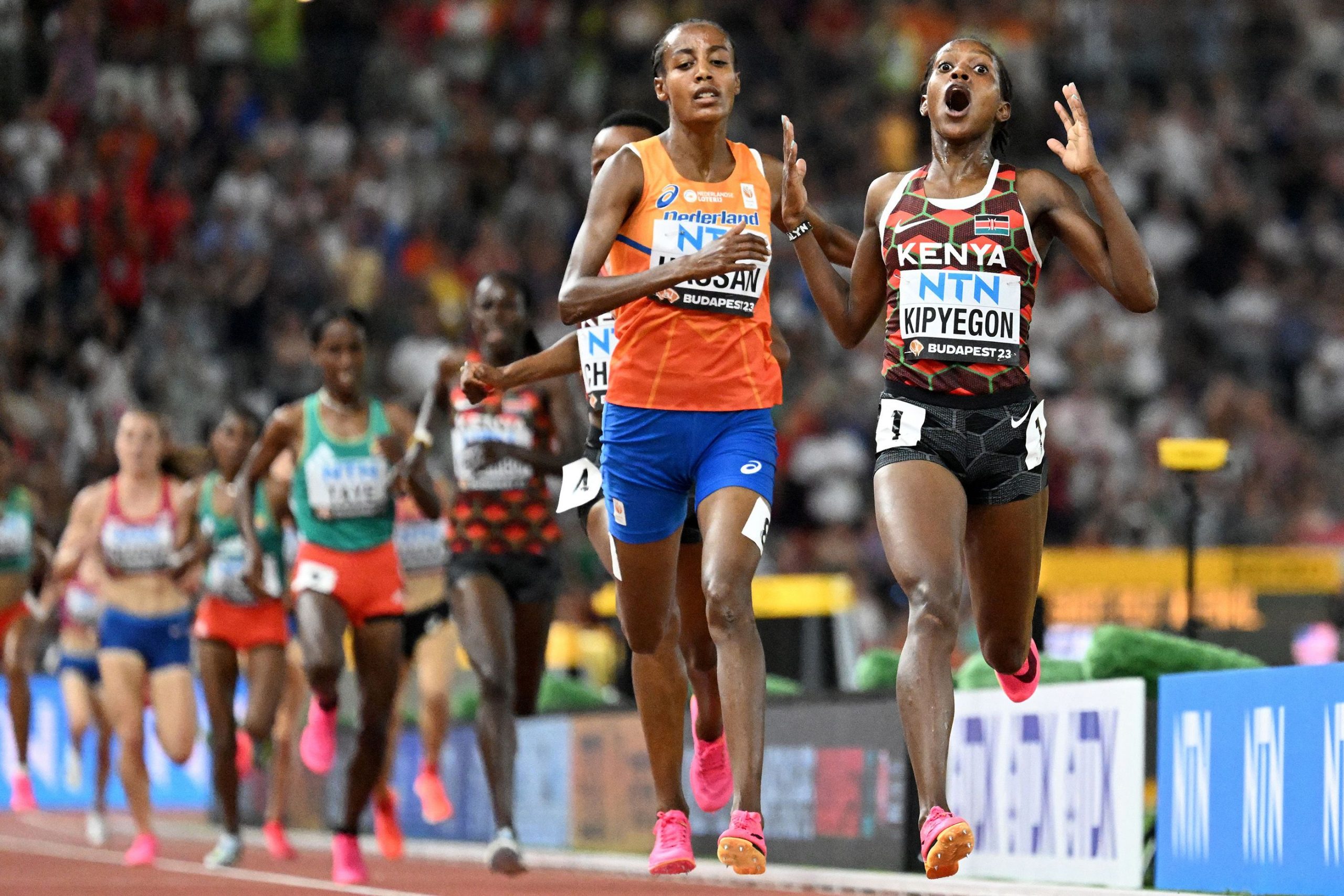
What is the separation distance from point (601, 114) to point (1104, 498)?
6.99m

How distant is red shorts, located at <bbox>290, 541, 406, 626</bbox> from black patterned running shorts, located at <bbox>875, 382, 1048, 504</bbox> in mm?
4126

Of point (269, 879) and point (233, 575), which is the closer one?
point (269, 879)

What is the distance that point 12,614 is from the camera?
1468 cm

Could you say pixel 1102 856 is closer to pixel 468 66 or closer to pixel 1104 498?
pixel 1104 498

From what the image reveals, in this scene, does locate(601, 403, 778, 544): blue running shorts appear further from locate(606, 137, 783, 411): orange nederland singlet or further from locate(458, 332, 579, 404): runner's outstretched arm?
locate(458, 332, 579, 404): runner's outstretched arm

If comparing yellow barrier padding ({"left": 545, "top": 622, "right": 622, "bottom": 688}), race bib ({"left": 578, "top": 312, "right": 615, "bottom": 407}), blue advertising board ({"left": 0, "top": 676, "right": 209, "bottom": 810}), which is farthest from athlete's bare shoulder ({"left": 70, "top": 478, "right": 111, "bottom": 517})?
blue advertising board ({"left": 0, "top": 676, "right": 209, "bottom": 810})

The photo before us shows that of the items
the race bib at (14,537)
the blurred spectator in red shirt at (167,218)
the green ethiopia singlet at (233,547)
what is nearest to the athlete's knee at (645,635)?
the green ethiopia singlet at (233,547)

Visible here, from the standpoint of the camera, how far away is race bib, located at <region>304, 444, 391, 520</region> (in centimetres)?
1022

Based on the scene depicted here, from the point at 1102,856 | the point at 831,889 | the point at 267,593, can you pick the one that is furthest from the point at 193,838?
the point at 1102,856

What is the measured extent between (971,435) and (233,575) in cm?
656

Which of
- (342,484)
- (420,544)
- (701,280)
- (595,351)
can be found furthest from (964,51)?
(420,544)

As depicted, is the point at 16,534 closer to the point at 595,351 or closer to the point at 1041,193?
the point at 595,351

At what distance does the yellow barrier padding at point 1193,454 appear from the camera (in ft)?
35.6

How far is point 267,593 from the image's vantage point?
430 inches
